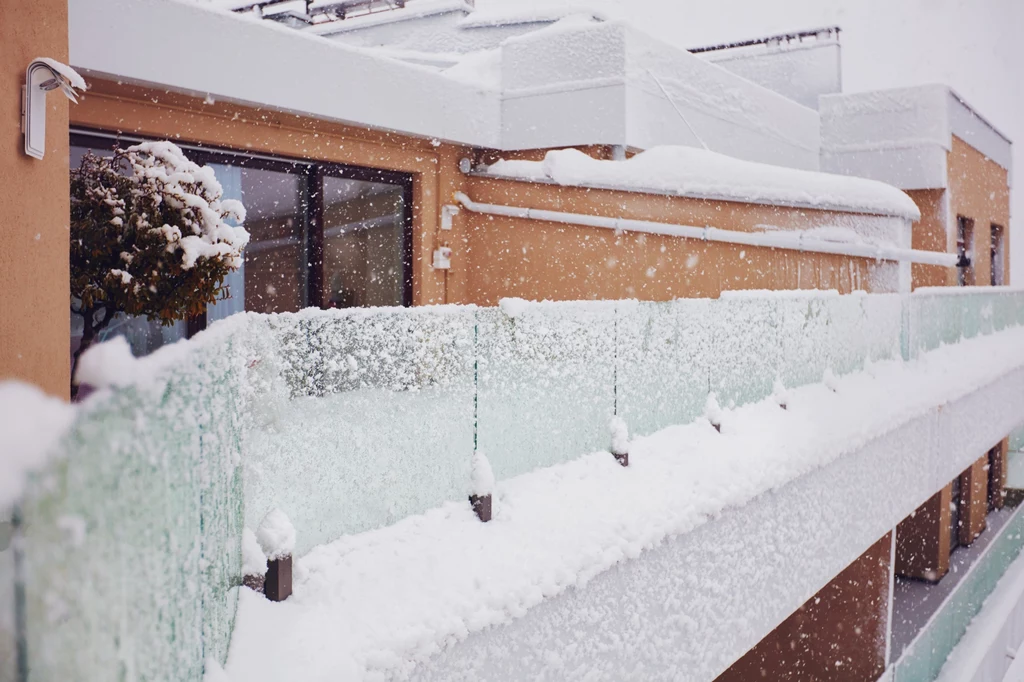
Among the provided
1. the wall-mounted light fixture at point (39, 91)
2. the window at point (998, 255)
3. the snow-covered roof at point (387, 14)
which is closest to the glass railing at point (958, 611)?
the window at point (998, 255)

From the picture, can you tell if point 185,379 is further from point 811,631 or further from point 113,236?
point 811,631

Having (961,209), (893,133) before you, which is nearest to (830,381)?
(893,133)

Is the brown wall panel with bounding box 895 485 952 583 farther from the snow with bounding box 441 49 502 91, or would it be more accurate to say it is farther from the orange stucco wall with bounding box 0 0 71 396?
the orange stucco wall with bounding box 0 0 71 396

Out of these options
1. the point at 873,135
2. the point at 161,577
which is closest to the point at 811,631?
the point at 873,135

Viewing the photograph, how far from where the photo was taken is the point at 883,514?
688 centimetres

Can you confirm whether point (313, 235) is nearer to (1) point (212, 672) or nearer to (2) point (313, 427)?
(2) point (313, 427)

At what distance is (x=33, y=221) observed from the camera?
10.2 feet

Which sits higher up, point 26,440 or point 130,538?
point 26,440

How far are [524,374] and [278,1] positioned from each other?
1213 centimetres

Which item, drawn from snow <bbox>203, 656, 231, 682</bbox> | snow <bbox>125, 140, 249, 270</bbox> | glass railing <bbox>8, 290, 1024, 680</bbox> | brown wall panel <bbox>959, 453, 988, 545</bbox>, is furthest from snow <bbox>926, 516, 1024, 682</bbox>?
snow <bbox>203, 656, 231, 682</bbox>

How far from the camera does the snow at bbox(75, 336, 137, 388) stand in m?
1.25

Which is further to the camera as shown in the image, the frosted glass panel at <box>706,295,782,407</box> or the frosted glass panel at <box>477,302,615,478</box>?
the frosted glass panel at <box>706,295,782,407</box>

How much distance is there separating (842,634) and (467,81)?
7788 mm

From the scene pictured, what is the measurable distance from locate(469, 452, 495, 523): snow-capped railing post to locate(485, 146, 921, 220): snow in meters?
5.70
